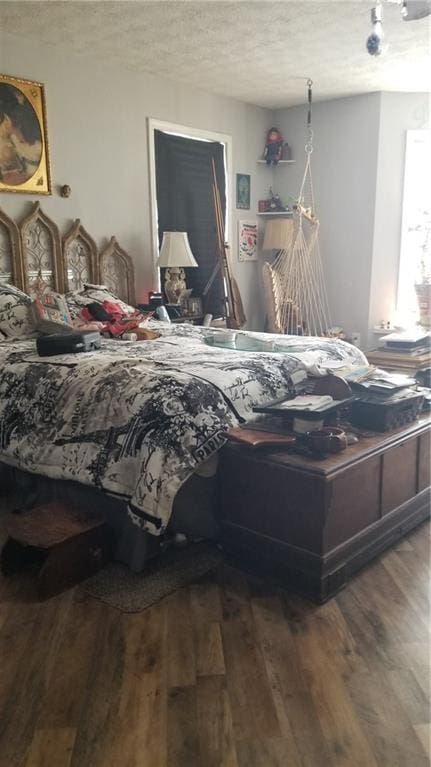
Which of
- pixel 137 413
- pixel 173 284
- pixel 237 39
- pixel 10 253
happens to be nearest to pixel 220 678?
pixel 137 413

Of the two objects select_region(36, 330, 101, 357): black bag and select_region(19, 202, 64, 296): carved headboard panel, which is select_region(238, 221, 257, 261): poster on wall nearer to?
select_region(19, 202, 64, 296): carved headboard panel

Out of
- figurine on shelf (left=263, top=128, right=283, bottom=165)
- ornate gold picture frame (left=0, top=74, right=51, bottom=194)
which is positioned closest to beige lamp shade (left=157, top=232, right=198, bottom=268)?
ornate gold picture frame (left=0, top=74, right=51, bottom=194)

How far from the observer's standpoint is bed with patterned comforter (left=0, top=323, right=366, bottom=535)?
Answer: 6.95 feet

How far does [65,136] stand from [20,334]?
1654 mm

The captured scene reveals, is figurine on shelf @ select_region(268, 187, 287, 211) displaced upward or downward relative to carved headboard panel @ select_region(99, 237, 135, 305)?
upward

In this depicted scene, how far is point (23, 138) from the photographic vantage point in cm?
388

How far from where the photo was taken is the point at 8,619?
197 centimetres

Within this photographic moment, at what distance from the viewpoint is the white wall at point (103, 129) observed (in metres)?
3.97

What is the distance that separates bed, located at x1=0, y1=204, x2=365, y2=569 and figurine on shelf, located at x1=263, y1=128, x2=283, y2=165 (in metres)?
3.22

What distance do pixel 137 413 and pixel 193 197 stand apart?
11.3 feet

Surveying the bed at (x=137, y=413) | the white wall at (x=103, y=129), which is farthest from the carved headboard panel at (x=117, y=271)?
the bed at (x=137, y=413)

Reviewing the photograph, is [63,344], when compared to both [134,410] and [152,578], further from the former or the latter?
[152,578]

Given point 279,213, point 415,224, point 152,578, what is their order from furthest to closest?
point 279,213
point 415,224
point 152,578

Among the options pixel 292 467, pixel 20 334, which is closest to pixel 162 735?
pixel 292 467
